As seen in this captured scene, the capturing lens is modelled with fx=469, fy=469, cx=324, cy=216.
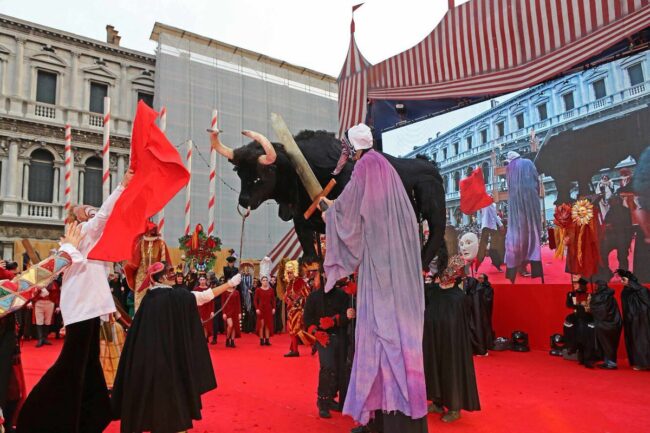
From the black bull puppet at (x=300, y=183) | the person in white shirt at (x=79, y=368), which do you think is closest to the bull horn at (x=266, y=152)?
the black bull puppet at (x=300, y=183)

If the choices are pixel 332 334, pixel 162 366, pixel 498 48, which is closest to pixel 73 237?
pixel 162 366

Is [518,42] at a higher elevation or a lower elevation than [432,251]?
higher

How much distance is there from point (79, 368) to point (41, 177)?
18291mm

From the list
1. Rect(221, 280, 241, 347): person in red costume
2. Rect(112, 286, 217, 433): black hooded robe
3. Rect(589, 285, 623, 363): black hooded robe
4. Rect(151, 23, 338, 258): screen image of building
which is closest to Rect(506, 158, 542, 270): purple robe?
Rect(589, 285, 623, 363): black hooded robe

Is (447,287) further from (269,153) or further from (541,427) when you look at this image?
(269,153)

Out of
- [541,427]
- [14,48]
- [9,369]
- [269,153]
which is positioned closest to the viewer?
[9,369]

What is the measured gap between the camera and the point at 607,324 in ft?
22.6

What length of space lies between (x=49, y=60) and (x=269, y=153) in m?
19.8

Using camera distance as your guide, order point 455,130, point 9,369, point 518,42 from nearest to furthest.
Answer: point 9,369 → point 518,42 → point 455,130

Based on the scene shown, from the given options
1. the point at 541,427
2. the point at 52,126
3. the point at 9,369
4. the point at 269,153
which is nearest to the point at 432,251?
the point at 269,153

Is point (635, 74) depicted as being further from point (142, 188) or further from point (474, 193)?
point (142, 188)

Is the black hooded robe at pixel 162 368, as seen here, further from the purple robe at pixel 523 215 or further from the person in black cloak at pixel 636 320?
the purple robe at pixel 523 215

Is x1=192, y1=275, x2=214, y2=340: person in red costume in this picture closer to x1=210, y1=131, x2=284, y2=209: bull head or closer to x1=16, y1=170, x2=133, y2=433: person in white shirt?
x1=16, y1=170, x2=133, y2=433: person in white shirt

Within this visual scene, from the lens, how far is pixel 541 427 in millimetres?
3969
